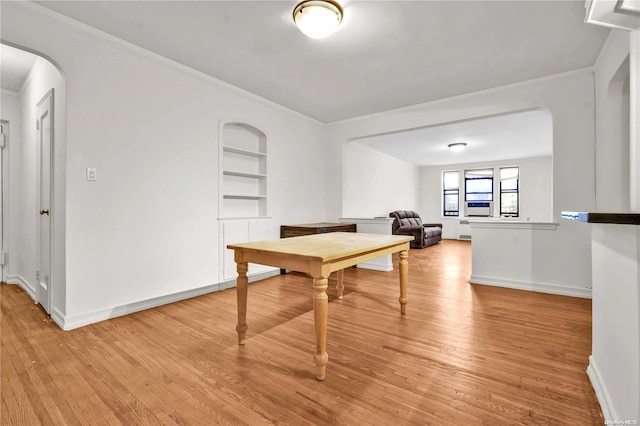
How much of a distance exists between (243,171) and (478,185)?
780 cm

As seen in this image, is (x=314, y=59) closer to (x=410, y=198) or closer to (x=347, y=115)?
(x=347, y=115)

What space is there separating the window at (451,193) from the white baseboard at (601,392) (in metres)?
8.31

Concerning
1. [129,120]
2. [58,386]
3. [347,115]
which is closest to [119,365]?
[58,386]

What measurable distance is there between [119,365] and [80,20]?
2672mm

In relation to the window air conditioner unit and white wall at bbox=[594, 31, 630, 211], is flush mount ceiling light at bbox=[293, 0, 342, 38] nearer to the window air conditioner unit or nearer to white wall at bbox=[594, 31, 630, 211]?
white wall at bbox=[594, 31, 630, 211]

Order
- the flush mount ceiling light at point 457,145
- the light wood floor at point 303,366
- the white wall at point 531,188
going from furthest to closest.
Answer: the white wall at point 531,188
the flush mount ceiling light at point 457,145
the light wood floor at point 303,366

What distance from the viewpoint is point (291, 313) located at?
2668 mm

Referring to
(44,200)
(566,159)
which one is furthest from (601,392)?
(44,200)

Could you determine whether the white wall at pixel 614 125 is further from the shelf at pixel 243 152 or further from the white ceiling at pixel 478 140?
the shelf at pixel 243 152

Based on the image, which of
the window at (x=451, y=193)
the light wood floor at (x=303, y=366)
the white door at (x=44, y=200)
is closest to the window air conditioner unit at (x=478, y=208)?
the window at (x=451, y=193)

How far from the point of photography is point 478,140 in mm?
6203

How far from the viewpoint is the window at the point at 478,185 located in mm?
8812

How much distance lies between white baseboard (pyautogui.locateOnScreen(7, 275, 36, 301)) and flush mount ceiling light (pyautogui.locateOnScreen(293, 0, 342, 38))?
3817 mm

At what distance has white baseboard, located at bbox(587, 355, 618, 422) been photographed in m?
1.25
